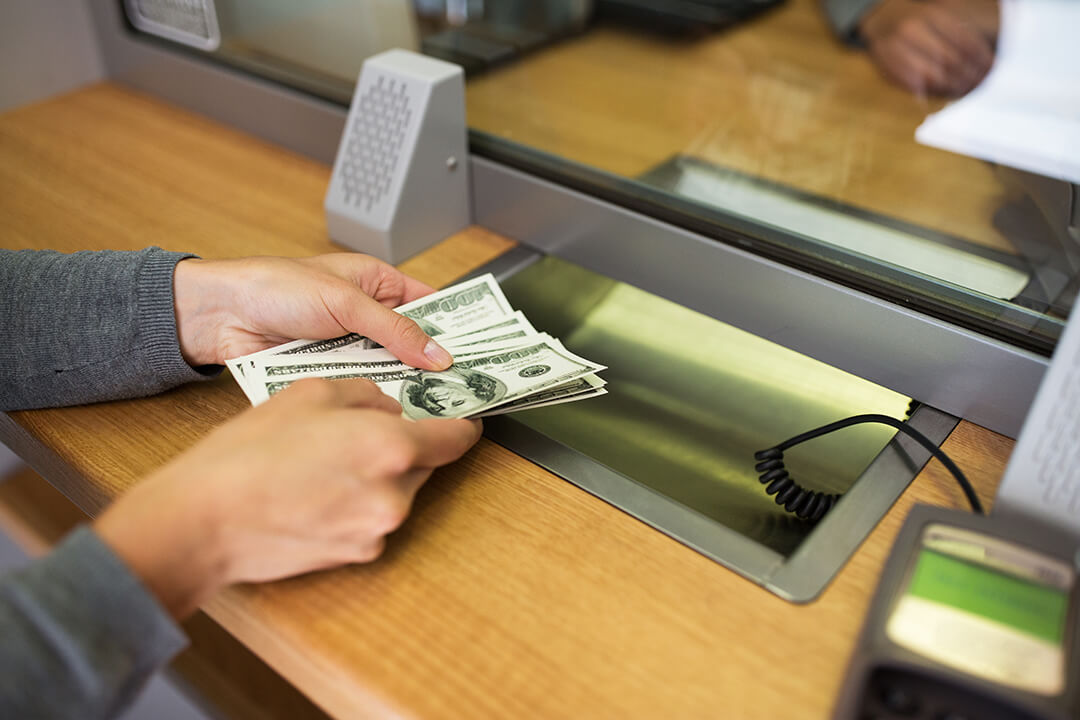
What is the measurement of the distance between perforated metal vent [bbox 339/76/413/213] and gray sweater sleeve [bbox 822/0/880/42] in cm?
107

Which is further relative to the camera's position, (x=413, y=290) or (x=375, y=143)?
(x=375, y=143)

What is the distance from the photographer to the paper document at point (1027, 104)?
3.48 feet

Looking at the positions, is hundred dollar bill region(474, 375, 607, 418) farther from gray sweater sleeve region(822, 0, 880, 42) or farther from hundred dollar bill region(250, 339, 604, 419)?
gray sweater sleeve region(822, 0, 880, 42)

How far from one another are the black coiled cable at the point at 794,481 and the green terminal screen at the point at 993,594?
179 millimetres

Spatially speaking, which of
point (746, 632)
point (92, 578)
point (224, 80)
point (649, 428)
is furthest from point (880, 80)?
point (92, 578)

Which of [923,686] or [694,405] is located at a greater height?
[923,686]

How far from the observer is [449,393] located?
28.9 inches

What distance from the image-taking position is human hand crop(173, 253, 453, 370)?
751mm

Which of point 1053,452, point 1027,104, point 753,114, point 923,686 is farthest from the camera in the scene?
point 753,114

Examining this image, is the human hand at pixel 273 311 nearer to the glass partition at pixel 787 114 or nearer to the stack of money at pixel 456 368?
the stack of money at pixel 456 368

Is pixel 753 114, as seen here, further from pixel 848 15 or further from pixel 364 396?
pixel 364 396

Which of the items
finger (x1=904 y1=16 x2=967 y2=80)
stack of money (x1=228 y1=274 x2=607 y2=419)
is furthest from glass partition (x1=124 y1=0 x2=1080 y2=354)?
stack of money (x1=228 y1=274 x2=607 y2=419)

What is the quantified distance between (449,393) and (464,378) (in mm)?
25

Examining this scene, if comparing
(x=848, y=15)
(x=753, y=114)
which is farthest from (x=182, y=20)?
(x=848, y=15)
